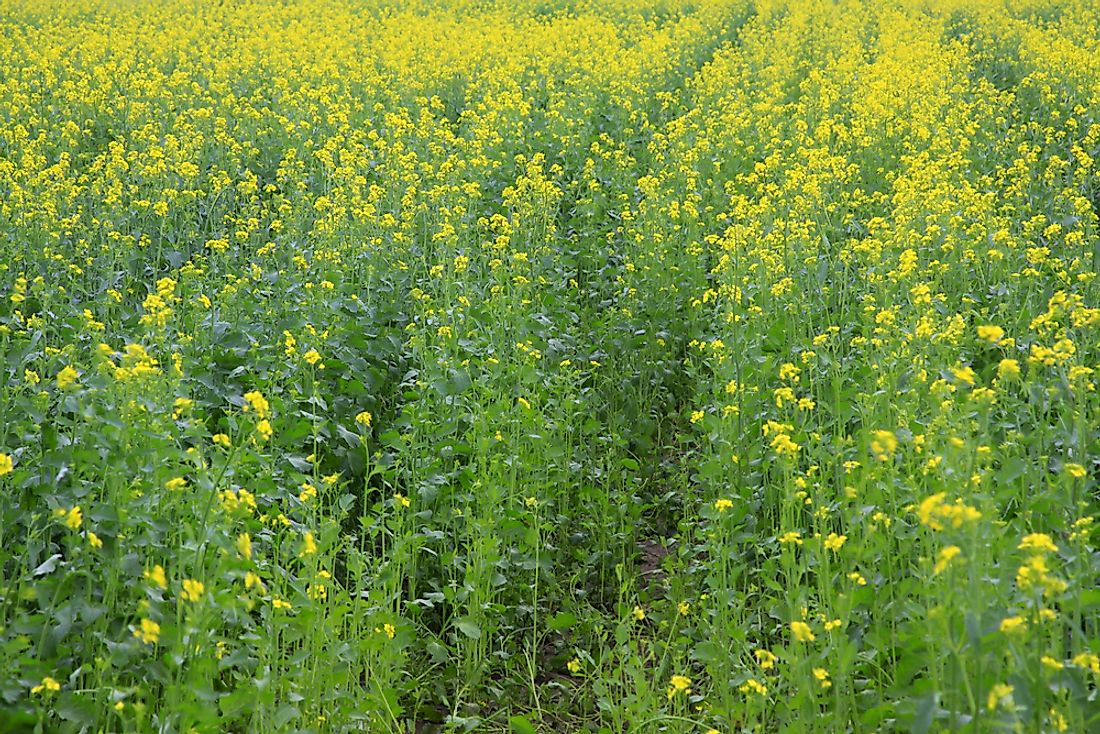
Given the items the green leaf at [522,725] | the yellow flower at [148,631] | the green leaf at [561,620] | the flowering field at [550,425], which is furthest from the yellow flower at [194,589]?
the green leaf at [561,620]

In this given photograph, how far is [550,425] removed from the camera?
5.73 meters

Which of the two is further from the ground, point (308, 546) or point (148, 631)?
point (148, 631)

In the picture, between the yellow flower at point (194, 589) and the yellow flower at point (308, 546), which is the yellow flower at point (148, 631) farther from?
the yellow flower at point (308, 546)

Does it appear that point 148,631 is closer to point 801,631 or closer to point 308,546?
point 308,546

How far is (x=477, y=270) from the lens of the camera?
7.25 meters

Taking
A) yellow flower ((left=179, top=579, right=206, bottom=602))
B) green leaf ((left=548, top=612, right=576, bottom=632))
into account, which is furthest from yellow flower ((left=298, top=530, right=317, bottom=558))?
green leaf ((left=548, top=612, right=576, bottom=632))

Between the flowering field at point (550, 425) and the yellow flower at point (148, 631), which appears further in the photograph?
the flowering field at point (550, 425)

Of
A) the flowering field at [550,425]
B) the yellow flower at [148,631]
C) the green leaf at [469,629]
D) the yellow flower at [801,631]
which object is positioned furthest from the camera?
the green leaf at [469,629]

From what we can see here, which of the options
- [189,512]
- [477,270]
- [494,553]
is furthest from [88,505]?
[477,270]

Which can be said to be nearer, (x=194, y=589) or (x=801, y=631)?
(x=194, y=589)

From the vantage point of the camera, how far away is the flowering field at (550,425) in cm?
350

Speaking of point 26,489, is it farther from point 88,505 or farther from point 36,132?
point 36,132

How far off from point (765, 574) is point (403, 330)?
113 inches

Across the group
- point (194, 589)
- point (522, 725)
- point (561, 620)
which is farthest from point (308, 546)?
point (561, 620)
